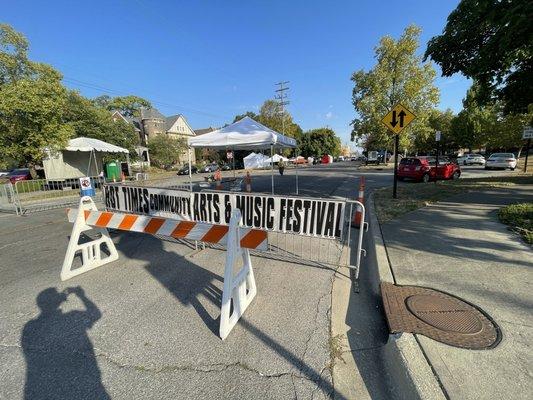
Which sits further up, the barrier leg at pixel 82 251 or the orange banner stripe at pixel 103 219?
the orange banner stripe at pixel 103 219

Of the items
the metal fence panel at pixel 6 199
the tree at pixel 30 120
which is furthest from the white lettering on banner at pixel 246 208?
the tree at pixel 30 120

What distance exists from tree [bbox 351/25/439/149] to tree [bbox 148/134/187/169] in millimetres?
30919

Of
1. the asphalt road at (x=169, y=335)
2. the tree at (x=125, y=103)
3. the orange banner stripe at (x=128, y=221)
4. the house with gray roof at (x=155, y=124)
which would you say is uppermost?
the tree at (x=125, y=103)

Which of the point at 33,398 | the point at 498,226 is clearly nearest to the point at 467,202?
the point at 498,226

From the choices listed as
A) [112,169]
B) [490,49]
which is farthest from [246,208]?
[112,169]

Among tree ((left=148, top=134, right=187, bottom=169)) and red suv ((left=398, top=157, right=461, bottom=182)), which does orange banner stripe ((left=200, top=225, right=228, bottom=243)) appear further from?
tree ((left=148, top=134, right=187, bottom=169))

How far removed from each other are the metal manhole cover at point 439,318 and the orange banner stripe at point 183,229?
2.61 meters

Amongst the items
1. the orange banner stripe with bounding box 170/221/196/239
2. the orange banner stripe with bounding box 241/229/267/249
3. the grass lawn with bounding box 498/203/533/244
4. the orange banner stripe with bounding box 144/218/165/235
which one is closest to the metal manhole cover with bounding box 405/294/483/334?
the orange banner stripe with bounding box 241/229/267/249

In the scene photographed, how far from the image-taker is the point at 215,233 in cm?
348

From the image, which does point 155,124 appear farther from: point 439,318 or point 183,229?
point 439,318

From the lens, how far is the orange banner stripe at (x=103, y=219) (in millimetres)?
4320

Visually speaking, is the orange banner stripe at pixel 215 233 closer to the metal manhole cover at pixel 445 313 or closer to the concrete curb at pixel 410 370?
the concrete curb at pixel 410 370

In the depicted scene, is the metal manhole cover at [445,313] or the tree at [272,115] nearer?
the metal manhole cover at [445,313]

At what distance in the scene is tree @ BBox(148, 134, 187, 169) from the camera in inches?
1797
